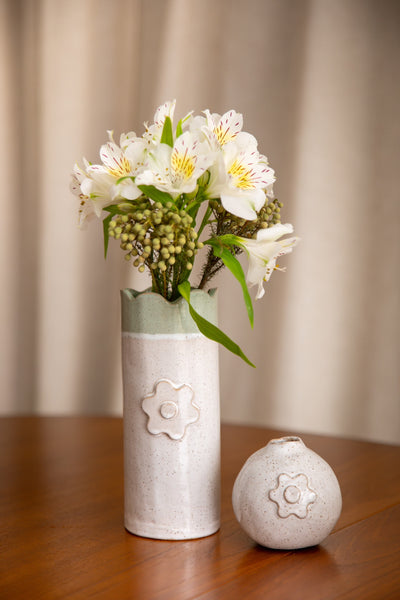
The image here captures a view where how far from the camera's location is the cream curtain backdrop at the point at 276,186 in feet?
7.16

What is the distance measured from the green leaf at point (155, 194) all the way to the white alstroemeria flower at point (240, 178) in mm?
48

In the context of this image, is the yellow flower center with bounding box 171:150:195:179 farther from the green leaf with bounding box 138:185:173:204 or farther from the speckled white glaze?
the speckled white glaze

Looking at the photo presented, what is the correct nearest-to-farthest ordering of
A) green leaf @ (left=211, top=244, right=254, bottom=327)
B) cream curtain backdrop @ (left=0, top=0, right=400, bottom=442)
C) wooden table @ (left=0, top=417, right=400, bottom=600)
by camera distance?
wooden table @ (left=0, top=417, right=400, bottom=600) → green leaf @ (left=211, top=244, right=254, bottom=327) → cream curtain backdrop @ (left=0, top=0, right=400, bottom=442)

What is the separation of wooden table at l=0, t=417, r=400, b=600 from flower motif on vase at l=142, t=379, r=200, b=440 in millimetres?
131

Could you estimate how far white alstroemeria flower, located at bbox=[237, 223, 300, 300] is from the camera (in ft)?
2.60

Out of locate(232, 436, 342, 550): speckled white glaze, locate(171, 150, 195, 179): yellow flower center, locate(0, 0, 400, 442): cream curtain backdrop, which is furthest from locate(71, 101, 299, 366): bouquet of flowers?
locate(0, 0, 400, 442): cream curtain backdrop

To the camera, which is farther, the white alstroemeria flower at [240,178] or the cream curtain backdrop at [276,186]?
the cream curtain backdrop at [276,186]

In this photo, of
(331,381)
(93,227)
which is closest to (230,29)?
(93,227)

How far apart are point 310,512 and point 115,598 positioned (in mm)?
230

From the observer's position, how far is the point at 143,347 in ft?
2.73

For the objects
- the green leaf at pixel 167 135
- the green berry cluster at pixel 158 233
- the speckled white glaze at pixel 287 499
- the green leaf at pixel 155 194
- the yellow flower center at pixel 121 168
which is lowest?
the speckled white glaze at pixel 287 499

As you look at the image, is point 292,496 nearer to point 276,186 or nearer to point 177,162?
point 177,162

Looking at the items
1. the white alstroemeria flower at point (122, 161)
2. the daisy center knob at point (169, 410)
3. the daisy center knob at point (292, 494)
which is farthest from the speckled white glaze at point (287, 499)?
the white alstroemeria flower at point (122, 161)

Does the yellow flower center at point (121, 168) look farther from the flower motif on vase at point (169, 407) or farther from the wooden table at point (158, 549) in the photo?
the wooden table at point (158, 549)
